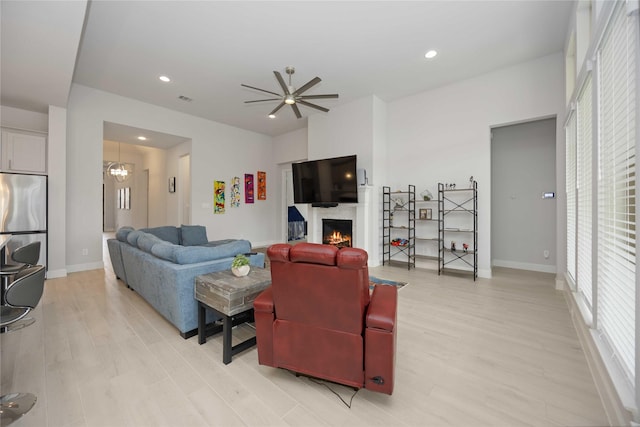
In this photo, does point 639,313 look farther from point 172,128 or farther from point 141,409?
point 172,128

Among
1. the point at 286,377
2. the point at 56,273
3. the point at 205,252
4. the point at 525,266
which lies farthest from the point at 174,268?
the point at 525,266

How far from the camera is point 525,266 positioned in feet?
16.1

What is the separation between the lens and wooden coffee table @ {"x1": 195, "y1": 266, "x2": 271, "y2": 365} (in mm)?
1991

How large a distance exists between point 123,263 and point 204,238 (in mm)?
1466

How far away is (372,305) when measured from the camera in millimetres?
1596

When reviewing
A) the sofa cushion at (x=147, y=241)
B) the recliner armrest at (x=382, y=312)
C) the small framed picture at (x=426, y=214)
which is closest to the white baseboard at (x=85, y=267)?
the sofa cushion at (x=147, y=241)

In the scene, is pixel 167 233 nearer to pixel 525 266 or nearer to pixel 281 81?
pixel 281 81

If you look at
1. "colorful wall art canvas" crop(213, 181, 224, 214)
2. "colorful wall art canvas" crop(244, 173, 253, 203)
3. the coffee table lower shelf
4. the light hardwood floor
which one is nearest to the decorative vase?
the coffee table lower shelf

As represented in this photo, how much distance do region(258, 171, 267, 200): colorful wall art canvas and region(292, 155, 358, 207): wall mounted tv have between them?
84.8 inches

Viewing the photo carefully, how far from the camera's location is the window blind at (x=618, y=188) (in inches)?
53.4

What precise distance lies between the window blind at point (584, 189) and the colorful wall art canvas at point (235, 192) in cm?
664

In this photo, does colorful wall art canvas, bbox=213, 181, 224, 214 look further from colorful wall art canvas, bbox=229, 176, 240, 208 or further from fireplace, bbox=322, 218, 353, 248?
fireplace, bbox=322, 218, 353, 248

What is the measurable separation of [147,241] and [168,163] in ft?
16.9

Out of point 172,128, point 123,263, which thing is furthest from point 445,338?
point 172,128
